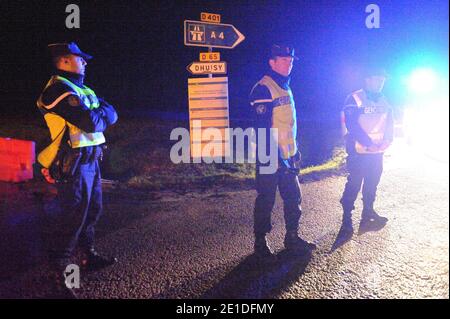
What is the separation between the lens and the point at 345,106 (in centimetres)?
386

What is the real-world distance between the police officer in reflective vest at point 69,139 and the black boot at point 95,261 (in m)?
0.23

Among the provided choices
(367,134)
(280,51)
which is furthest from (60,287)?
(367,134)

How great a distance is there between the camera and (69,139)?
2.76 metres

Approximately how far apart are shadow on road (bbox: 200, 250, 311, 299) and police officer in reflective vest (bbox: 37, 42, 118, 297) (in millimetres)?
1268

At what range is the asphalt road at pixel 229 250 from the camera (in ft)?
8.79

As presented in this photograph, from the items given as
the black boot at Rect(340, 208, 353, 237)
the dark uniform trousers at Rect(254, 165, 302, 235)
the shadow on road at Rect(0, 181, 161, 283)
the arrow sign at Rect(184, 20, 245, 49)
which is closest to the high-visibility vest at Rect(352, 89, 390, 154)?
the black boot at Rect(340, 208, 353, 237)

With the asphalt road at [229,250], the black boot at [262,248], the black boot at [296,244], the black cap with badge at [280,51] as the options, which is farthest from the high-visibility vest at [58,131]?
the black boot at [296,244]

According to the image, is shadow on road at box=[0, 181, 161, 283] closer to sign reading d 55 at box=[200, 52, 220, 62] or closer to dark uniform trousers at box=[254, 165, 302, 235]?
dark uniform trousers at box=[254, 165, 302, 235]

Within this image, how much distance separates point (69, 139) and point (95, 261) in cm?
120

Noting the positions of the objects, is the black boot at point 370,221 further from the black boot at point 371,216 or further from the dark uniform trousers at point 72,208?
the dark uniform trousers at point 72,208

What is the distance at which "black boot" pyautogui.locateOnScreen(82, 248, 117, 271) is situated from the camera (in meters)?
3.00
